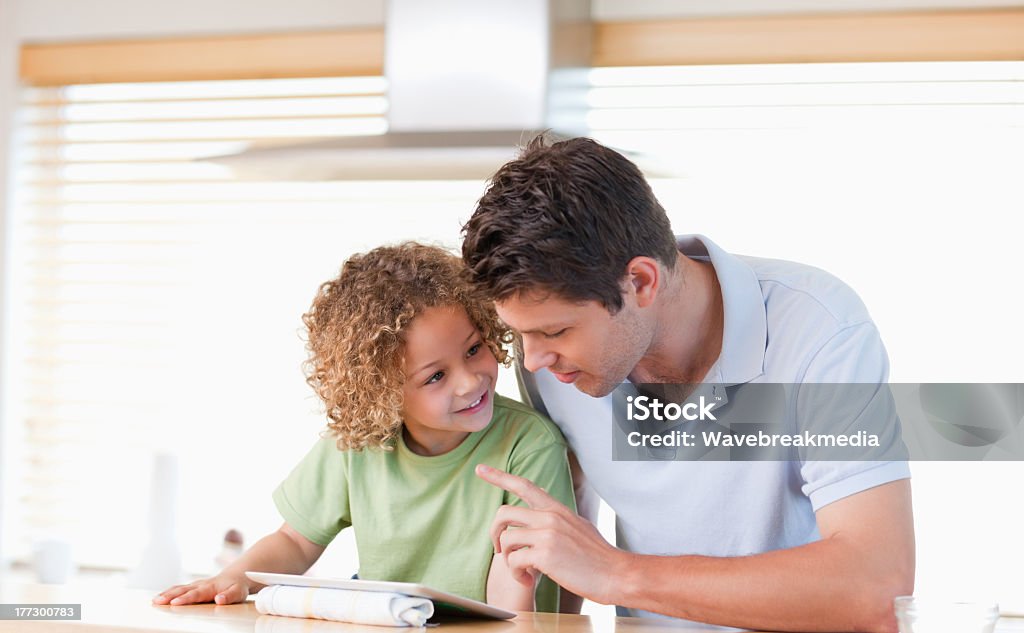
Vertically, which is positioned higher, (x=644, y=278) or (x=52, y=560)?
(x=644, y=278)

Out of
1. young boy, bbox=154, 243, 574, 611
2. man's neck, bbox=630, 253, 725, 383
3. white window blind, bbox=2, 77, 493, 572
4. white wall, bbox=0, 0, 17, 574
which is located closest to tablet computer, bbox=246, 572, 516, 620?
young boy, bbox=154, 243, 574, 611

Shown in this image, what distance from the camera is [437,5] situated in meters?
2.12

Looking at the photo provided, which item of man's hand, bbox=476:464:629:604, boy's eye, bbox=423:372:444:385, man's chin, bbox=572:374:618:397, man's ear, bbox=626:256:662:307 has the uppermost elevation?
man's ear, bbox=626:256:662:307

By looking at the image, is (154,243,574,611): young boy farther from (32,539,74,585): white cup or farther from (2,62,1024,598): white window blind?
(32,539,74,585): white cup

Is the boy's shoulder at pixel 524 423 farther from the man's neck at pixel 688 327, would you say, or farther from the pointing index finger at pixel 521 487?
the pointing index finger at pixel 521 487

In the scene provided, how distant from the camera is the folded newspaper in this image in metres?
1.10

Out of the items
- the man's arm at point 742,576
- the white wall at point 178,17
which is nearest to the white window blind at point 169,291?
the white wall at point 178,17

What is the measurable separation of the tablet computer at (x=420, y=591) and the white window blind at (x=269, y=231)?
1.48 metres

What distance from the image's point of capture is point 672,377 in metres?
1.50

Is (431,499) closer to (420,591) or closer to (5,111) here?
(420,591)

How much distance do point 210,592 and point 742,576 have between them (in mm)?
655

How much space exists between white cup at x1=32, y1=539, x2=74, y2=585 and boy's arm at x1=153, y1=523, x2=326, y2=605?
1.21m

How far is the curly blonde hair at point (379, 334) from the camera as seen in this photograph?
→ 1508 mm

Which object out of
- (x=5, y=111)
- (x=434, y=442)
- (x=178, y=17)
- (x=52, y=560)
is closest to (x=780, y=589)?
(x=434, y=442)
